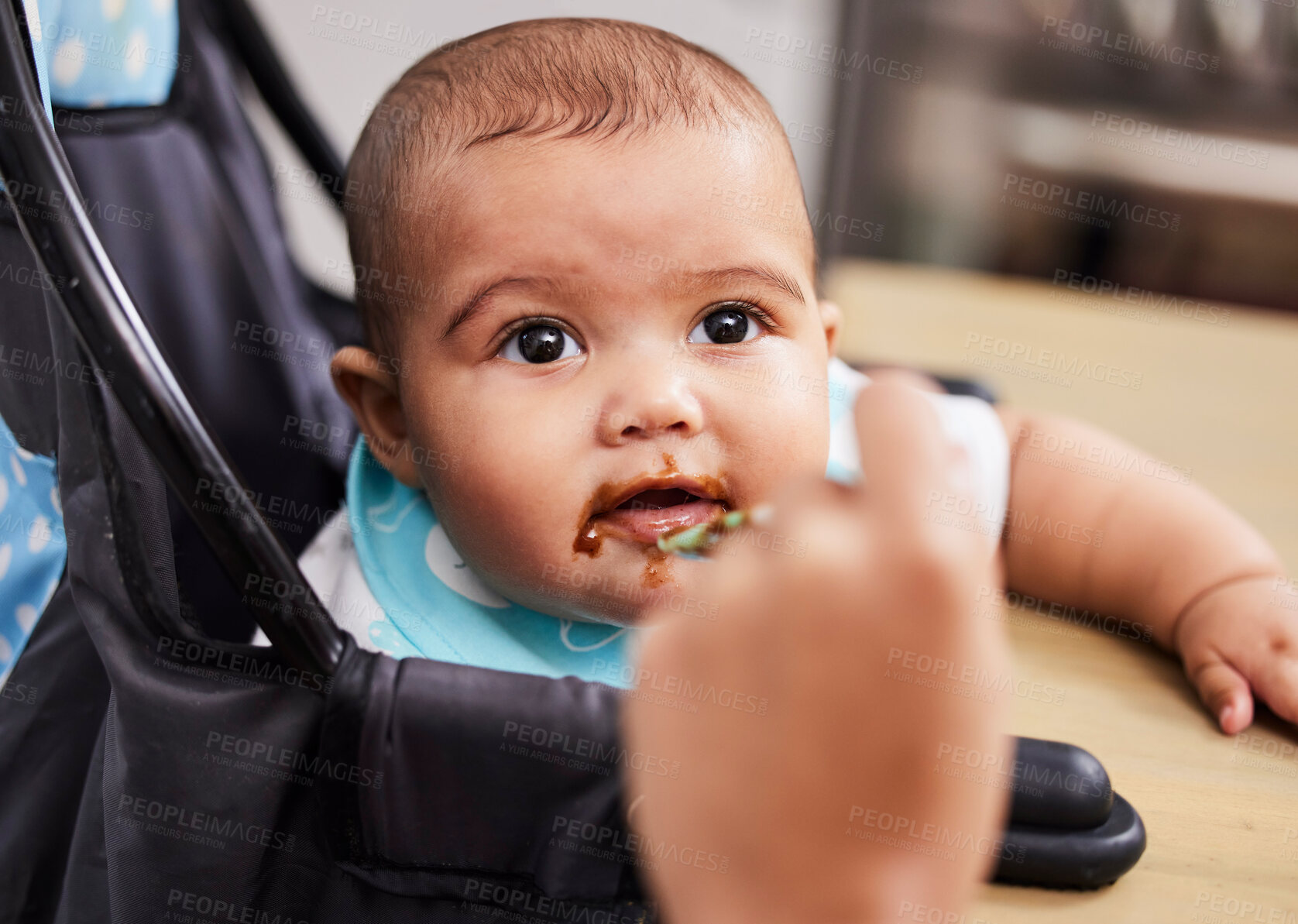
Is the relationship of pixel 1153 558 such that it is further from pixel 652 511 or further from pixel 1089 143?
pixel 1089 143

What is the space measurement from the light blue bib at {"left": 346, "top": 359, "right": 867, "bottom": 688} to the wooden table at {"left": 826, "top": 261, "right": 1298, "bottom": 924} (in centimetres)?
24

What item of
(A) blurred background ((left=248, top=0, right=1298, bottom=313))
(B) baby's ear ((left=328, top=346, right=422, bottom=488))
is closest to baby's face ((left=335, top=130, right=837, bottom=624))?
(B) baby's ear ((left=328, top=346, right=422, bottom=488))

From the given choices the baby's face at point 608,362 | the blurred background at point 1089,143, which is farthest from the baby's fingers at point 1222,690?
the blurred background at point 1089,143

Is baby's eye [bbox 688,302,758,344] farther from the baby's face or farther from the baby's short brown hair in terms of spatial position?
the baby's short brown hair

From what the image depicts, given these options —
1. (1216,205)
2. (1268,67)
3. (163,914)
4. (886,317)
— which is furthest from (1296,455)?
(1268,67)

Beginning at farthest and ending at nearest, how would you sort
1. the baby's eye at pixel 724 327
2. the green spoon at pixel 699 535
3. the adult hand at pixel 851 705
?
the baby's eye at pixel 724 327
the green spoon at pixel 699 535
the adult hand at pixel 851 705

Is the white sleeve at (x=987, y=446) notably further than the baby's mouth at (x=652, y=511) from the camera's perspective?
Yes

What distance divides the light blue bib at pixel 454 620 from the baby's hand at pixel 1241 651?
0.87ft

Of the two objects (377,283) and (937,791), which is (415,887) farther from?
(377,283)

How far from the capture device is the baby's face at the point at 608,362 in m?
0.55

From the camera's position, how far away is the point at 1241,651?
659mm

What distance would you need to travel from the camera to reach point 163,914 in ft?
1.47

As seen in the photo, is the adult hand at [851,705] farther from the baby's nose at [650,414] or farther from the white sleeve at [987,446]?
A: the white sleeve at [987,446]

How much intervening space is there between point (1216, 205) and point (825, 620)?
2.75 meters
